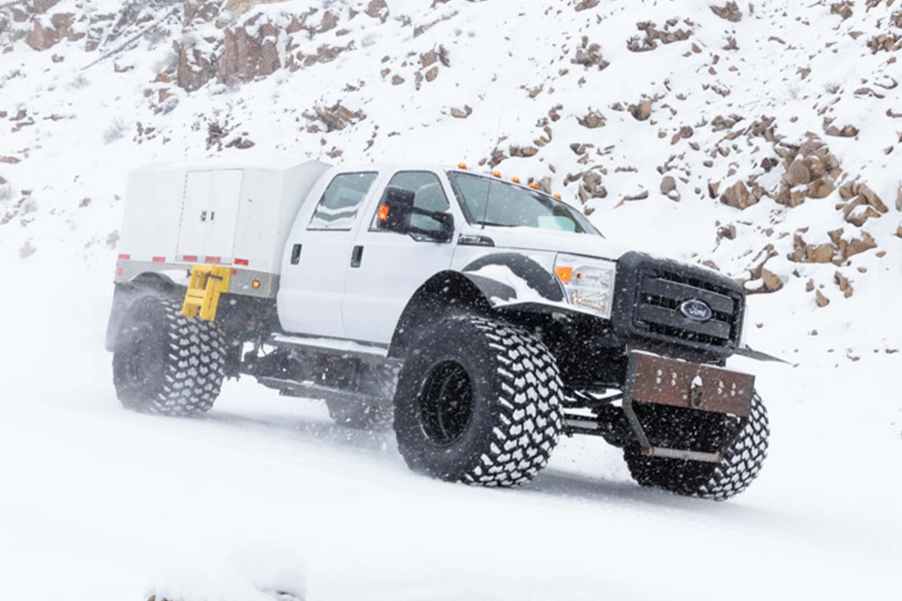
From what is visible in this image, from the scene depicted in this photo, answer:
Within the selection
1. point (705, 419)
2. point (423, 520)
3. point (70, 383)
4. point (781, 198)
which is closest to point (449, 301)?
point (705, 419)

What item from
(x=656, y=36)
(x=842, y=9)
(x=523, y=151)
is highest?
(x=842, y=9)

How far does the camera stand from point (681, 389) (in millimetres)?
5879

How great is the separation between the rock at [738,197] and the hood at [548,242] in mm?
7930

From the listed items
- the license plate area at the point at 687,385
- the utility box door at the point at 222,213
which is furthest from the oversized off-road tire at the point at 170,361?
the license plate area at the point at 687,385

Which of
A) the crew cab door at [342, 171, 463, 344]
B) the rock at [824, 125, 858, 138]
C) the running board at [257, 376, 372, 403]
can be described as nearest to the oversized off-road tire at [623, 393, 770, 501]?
the crew cab door at [342, 171, 463, 344]

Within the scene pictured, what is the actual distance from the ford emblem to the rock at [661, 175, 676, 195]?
8.73m

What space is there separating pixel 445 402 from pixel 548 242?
118 cm

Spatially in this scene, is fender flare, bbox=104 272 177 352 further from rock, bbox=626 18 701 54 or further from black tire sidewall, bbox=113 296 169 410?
rock, bbox=626 18 701 54

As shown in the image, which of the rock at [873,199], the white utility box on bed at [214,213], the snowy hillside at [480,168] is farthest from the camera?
the rock at [873,199]

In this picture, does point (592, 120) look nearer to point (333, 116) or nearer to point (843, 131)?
point (843, 131)

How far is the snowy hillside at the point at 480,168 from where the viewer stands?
13.2 feet

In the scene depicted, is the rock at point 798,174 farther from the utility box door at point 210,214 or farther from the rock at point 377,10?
the rock at point 377,10

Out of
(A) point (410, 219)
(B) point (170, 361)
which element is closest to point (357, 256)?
(A) point (410, 219)

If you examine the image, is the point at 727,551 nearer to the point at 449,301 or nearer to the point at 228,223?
the point at 449,301
